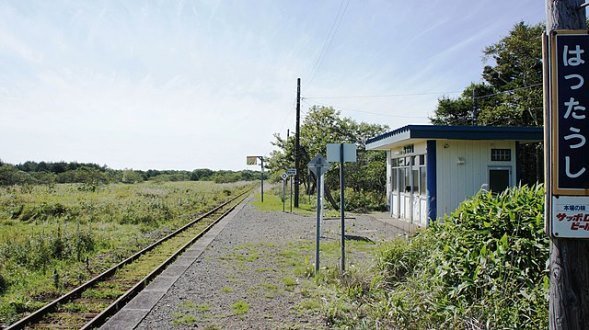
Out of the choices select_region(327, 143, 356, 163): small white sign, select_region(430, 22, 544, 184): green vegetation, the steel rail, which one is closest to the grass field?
the steel rail

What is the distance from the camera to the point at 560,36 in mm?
2748

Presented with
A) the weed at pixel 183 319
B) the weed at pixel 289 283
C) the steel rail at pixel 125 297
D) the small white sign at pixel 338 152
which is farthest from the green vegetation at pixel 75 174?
the weed at pixel 183 319

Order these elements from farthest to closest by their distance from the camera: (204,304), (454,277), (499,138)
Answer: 1. (499,138)
2. (204,304)
3. (454,277)

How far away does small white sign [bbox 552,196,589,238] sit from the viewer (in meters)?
2.65

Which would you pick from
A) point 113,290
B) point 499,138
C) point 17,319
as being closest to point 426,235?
point 113,290

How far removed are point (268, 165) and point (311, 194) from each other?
3859 millimetres

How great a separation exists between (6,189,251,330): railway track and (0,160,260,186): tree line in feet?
122

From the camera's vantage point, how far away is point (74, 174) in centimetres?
5594

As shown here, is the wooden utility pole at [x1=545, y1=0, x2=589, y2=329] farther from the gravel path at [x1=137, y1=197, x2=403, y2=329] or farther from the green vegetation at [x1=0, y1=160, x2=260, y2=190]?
the green vegetation at [x1=0, y1=160, x2=260, y2=190]

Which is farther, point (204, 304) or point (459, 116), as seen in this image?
point (459, 116)

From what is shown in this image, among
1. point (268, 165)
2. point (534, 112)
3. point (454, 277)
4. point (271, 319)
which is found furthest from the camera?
point (268, 165)

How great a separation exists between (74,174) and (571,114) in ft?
201

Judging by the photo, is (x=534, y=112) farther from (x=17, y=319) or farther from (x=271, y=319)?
(x=17, y=319)

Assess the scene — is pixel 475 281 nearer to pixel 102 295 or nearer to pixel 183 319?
pixel 183 319
